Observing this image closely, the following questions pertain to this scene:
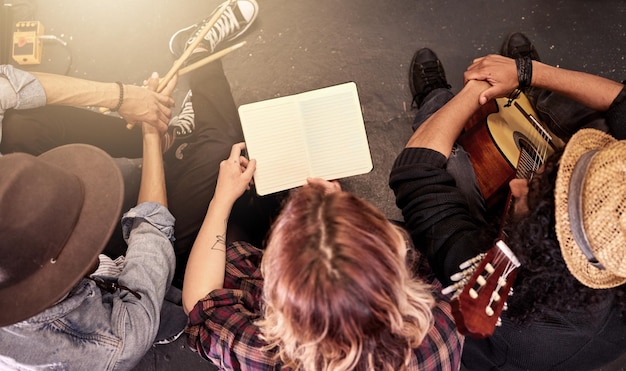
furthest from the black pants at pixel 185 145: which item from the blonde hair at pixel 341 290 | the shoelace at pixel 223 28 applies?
the blonde hair at pixel 341 290

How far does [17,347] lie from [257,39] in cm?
136

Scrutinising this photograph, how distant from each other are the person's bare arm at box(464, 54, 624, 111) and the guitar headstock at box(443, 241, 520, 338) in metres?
0.59

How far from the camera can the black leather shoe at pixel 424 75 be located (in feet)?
5.71

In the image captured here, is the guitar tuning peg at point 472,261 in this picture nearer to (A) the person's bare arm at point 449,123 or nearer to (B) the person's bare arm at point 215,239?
(A) the person's bare arm at point 449,123

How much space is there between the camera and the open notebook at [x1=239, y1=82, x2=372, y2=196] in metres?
1.34

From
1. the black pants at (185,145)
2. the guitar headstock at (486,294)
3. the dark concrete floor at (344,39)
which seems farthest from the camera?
the dark concrete floor at (344,39)

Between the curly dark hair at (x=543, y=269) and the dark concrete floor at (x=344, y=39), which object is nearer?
the curly dark hair at (x=543, y=269)

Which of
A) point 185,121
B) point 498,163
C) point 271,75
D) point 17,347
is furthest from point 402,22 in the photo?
point 17,347

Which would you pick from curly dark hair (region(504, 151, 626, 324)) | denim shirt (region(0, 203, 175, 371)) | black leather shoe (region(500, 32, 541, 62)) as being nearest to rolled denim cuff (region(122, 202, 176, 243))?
denim shirt (region(0, 203, 175, 371))

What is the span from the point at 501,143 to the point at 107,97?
1209 mm

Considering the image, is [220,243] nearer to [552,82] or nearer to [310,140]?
[310,140]

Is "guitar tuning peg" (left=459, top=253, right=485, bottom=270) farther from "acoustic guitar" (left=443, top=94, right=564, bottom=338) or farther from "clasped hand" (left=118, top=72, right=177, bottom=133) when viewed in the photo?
"clasped hand" (left=118, top=72, right=177, bottom=133)

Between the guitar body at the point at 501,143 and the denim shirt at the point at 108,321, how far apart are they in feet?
3.10

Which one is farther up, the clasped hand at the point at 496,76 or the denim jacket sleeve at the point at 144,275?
the clasped hand at the point at 496,76
